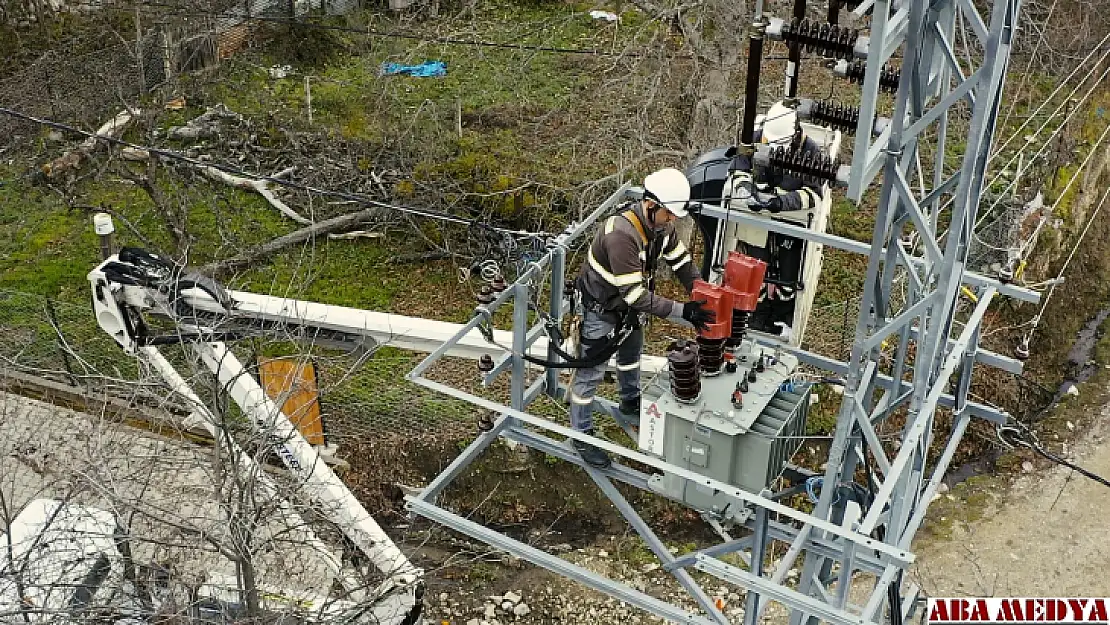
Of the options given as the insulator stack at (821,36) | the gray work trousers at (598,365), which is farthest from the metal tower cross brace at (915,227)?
the gray work trousers at (598,365)

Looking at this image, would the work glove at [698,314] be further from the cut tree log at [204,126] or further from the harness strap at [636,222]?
the cut tree log at [204,126]

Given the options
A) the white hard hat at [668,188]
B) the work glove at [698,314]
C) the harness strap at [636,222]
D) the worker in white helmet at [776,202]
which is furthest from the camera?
the worker in white helmet at [776,202]

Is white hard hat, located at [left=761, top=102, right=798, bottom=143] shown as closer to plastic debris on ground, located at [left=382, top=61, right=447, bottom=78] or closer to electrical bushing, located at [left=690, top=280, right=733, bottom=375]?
electrical bushing, located at [left=690, top=280, right=733, bottom=375]

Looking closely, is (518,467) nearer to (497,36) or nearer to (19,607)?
(19,607)

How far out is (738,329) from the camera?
27.9 feet

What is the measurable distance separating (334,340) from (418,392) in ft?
12.2

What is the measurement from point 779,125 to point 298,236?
9.30 metres

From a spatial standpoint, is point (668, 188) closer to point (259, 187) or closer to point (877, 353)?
point (877, 353)

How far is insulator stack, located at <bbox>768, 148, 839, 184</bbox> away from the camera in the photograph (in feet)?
24.6

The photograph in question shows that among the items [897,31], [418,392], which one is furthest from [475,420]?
[897,31]

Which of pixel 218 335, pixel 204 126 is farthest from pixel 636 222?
pixel 204 126

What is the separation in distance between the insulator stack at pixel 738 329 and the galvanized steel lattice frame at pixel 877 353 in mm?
876

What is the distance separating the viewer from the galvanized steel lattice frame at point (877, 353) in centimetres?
688

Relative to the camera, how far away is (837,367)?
9695 millimetres
